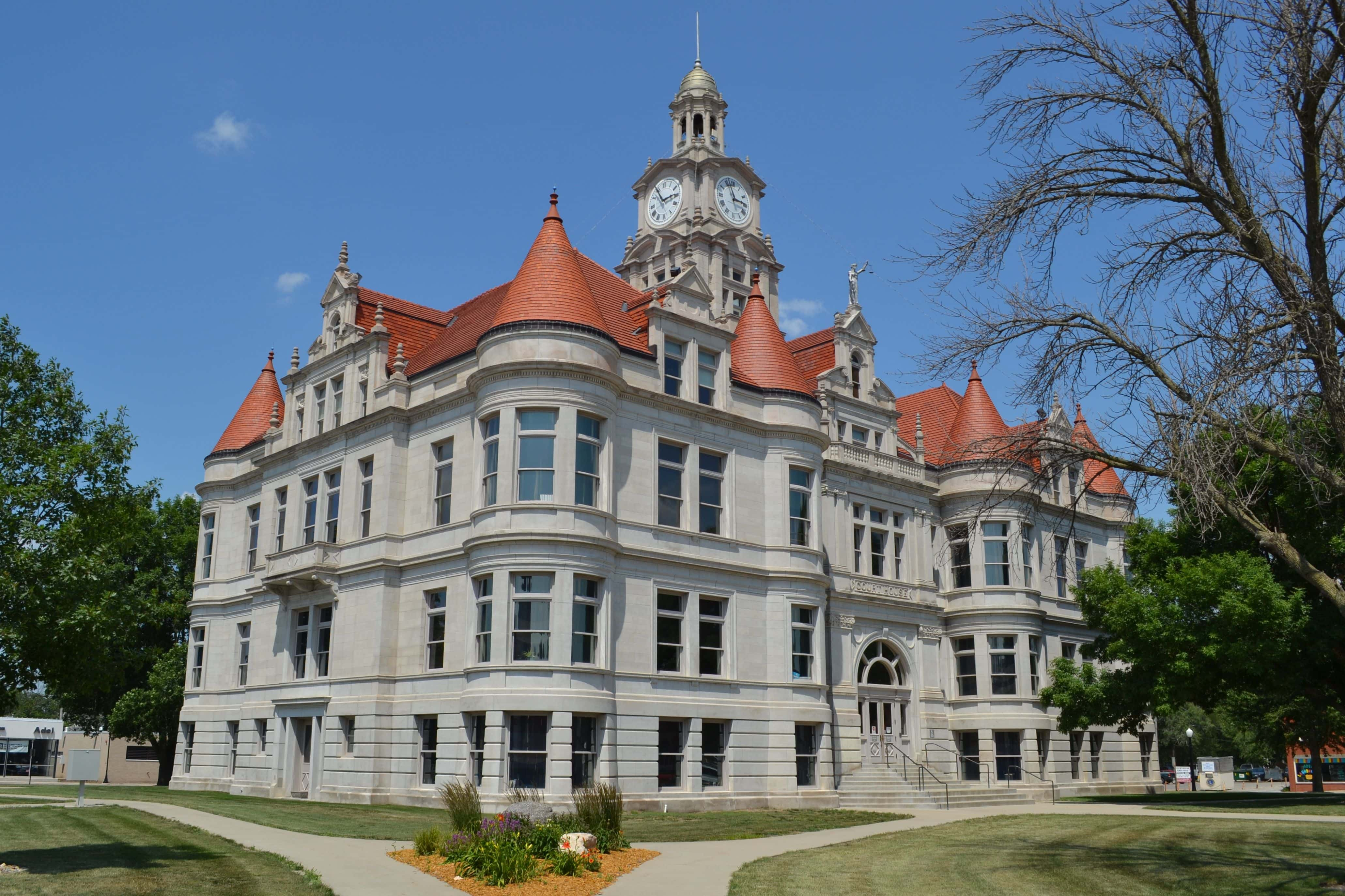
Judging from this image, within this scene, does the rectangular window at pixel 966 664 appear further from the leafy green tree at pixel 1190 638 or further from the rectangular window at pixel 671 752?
the rectangular window at pixel 671 752

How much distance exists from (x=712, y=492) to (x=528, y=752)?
10456 millimetres

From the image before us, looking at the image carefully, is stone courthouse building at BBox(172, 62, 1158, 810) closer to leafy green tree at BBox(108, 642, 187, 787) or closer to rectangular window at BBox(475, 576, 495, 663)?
rectangular window at BBox(475, 576, 495, 663)

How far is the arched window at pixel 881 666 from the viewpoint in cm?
4144

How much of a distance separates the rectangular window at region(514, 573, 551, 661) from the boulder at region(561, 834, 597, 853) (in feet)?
38.8

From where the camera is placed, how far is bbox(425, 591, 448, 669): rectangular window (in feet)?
111

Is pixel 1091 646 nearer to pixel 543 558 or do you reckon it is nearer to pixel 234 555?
pixel 543 558

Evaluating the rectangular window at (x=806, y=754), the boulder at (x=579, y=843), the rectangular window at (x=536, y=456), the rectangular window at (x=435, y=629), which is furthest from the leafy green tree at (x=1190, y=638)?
the rectangular window at (x=435, y=629)

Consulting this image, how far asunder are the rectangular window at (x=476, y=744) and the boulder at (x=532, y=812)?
11286mm

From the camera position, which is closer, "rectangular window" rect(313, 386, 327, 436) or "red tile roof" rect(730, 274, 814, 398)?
"red tile roof" rect(730, 274, 814, 398)

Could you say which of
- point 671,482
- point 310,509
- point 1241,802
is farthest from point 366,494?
point 1241,802

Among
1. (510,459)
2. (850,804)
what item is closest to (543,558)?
(510,459)

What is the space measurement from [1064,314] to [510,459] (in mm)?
19369

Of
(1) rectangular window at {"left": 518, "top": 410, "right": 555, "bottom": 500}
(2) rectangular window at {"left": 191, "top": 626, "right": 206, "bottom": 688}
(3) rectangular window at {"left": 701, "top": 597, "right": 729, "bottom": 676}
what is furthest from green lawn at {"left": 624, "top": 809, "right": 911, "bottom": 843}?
(2) rectangular window at {"left": 191, "top": 626, "right": 206, "bottom": 688}

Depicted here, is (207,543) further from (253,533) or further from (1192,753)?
(1192,753)
